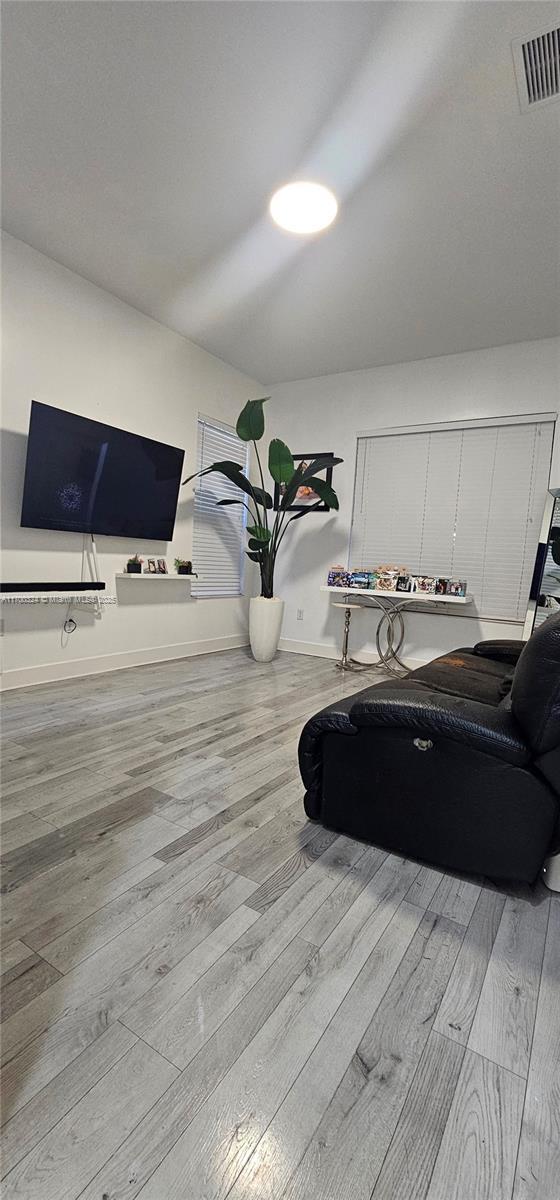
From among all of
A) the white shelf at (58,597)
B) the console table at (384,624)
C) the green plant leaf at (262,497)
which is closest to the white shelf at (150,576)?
the white shelf at (58,597)

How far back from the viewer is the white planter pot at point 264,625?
16.5 feet

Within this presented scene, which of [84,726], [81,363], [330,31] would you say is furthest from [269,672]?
[330,31]

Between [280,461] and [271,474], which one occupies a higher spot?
[280,461]

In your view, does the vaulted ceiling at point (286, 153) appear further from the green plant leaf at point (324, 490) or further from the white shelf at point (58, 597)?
the white shelf at point (58, 597)

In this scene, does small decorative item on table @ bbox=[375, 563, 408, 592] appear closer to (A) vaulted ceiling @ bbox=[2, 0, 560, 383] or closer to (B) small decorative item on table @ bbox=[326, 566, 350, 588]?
(B) small decorative item on table @ bbox=[326, 566, 350, 588]

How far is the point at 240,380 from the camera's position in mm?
5543

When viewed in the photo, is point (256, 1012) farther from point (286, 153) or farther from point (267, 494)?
point (267, 494)

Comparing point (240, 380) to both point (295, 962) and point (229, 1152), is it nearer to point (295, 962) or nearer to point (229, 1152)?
point (295, 962)

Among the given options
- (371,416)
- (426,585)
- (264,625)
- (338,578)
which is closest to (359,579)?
(338,578)

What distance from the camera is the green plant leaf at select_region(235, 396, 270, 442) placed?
181 inches

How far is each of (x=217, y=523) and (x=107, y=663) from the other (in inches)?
77.8

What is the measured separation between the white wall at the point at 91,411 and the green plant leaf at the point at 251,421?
1.91ft

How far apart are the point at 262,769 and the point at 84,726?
1164mm

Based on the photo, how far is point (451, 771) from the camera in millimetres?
1596
